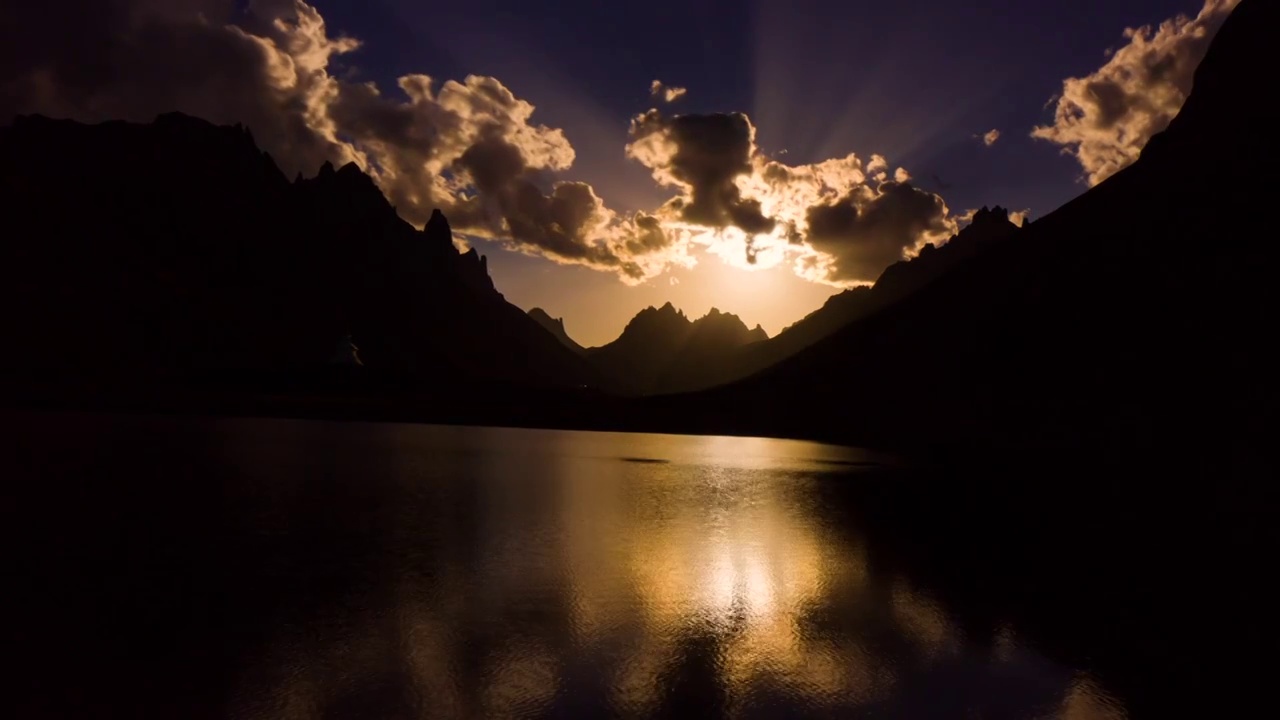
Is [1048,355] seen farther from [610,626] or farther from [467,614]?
[467,614]

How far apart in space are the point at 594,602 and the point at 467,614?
3.82m

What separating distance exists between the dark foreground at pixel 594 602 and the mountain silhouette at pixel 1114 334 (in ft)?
A: 301

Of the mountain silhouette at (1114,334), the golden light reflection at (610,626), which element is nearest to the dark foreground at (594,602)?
the golden light reflection at (610,626)

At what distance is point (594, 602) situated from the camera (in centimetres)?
1991

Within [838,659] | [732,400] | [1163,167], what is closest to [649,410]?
[732,400]

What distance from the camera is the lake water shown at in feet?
43.8

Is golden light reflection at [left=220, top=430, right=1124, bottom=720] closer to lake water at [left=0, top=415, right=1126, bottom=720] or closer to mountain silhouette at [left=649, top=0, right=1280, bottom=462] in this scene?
lake water at [left=0, top=415, right=1126, bottom=720]

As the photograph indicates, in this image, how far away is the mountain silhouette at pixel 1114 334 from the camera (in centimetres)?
11612

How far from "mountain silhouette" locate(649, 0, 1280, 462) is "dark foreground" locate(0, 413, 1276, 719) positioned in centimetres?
9167

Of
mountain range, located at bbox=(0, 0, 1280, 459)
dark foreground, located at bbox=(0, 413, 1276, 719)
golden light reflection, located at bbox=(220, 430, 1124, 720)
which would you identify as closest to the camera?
golden light reflection, located at bbox=(220, 430, 1124, 720)

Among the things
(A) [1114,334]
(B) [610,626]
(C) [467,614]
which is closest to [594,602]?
(B) [610,626]

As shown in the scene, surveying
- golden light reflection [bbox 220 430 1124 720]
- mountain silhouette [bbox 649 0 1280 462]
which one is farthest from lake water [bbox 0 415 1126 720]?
mountain silhouette [bbox 649 0 1280 462]

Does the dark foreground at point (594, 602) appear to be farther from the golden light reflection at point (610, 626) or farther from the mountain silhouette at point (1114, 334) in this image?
the mountain silhouette at point (1114, 334)

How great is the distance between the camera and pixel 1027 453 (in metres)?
101
